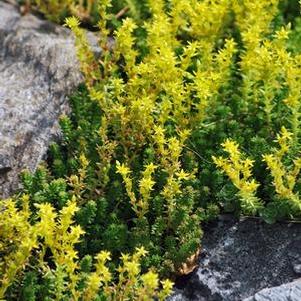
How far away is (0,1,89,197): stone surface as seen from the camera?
14.1ft

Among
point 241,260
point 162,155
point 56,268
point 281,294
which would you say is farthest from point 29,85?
point 281,294

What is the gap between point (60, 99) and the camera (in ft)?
15.1

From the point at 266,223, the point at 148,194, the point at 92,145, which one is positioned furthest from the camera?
the point at 92,145

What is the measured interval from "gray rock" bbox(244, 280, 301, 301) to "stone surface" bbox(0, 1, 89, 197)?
149 centimetres

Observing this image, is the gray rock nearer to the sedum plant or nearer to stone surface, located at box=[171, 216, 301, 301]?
stone surface, located at box=[171, 216, 301, 301]

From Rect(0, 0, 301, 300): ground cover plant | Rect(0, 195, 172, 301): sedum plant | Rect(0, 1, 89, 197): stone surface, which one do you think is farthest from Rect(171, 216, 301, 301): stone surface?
Rect(0, 1, 89, 197): stone surface

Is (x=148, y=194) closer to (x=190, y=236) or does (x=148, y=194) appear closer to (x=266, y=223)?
(x=190, y=236)

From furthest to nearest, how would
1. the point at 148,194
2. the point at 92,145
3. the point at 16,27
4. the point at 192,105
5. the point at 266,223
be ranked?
the point at 16,27 < the point at 192,105 < the point at 92,145 < the point at 266,223 < the point at 148,194

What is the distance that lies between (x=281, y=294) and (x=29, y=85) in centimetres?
207

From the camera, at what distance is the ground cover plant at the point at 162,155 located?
3.76m

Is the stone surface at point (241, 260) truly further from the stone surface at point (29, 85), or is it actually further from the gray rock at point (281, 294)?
the stone surface at point (29, 85)

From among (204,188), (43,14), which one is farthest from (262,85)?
(43,14)

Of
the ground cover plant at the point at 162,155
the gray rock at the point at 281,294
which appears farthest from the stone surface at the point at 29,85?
the gray rock at the point at 281,294

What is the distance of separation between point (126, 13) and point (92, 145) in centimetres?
131
